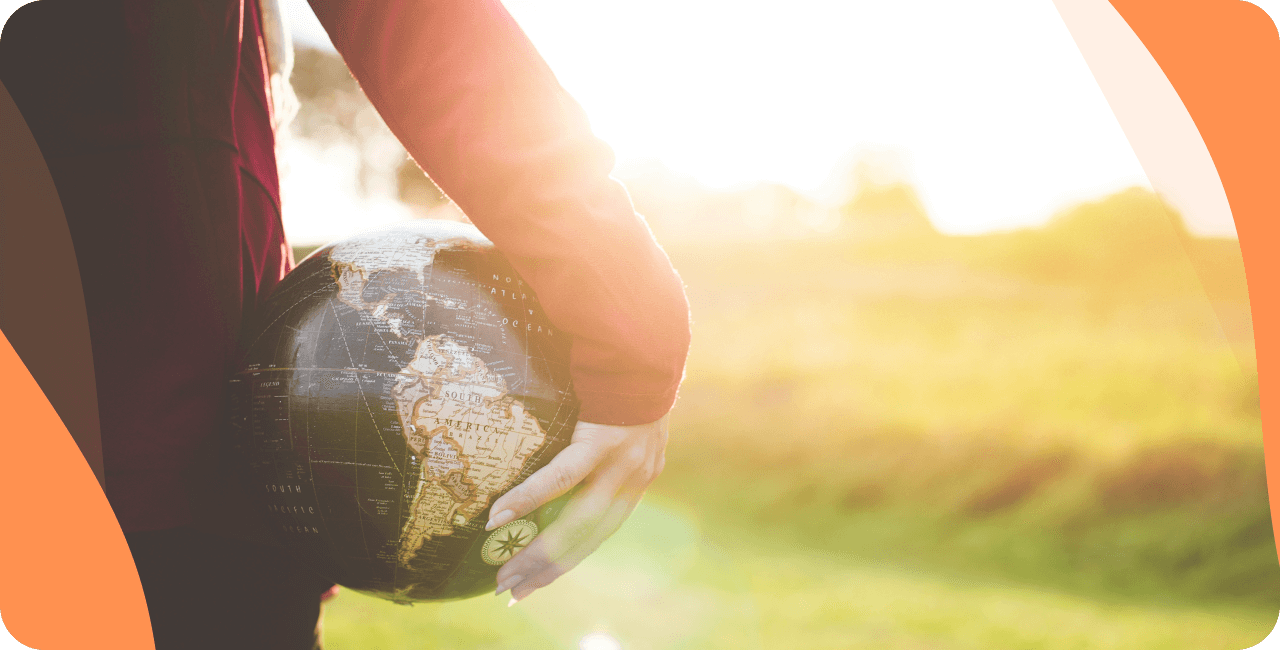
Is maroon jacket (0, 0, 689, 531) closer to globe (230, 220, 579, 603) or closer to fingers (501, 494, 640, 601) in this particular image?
globe (230, 220, 579, 603)

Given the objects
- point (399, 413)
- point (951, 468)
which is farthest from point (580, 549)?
point (951, 468)

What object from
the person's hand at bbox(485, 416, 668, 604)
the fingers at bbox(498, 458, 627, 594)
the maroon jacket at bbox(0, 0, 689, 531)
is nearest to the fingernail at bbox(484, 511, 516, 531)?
the person's hand at bbox(485, 416, 668, 604)

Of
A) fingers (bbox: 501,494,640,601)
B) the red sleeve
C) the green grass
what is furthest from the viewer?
the green grass

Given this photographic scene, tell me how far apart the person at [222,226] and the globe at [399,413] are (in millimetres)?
89

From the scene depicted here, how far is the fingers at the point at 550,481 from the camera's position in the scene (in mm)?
1867

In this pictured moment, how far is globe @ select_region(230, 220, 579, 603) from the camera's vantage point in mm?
1891

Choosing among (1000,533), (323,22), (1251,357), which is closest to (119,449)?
(323,22)

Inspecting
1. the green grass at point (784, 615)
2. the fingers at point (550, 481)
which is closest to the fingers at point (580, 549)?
the fingers at point (550, 481)

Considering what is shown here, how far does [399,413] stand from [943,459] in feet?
33.2

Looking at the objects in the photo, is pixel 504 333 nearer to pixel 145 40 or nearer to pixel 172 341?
pixel 172 341

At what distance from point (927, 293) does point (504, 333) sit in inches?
486

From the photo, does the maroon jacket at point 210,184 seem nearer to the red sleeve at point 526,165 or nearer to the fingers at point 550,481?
the red sleeve at point 526,165

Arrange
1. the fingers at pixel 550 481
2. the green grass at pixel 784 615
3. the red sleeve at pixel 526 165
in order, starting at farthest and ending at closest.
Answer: the green grass at pixel 784 615 < the fingers at pixel 550 481 < the red sleeve at pixel 526 165

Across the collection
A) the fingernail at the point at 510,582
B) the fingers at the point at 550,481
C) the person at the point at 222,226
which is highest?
the person at the point at 222,226
